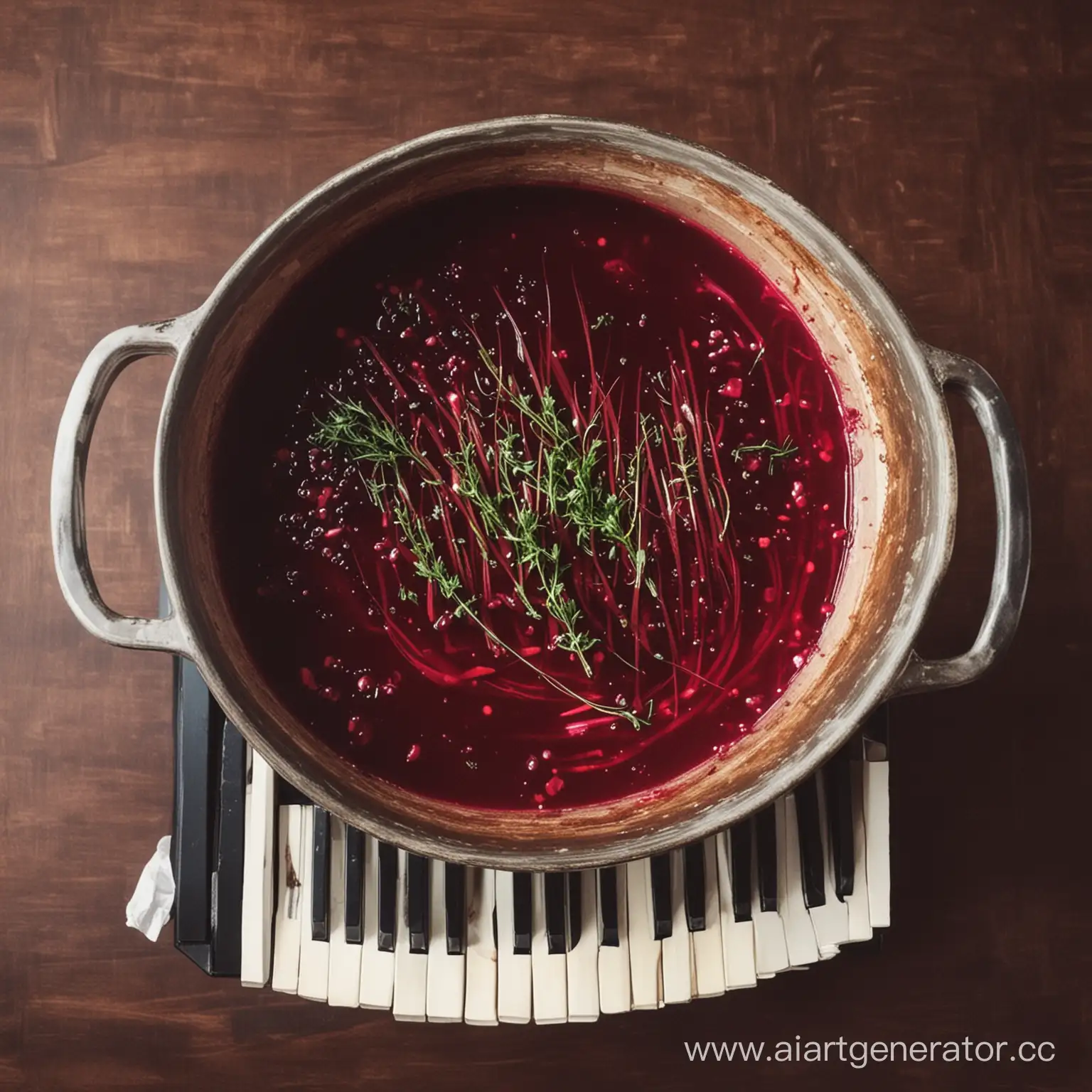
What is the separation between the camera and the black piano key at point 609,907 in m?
1.05

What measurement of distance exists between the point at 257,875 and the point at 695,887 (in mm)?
444

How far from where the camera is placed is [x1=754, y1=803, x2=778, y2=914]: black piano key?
1.06 metres

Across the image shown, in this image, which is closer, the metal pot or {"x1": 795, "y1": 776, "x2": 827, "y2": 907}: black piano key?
the metal pot

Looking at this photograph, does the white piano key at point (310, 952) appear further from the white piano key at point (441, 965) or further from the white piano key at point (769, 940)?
the white piano key at point (769, 940)

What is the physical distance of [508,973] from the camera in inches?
41.6

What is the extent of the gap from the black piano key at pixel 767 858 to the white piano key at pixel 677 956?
0.08m

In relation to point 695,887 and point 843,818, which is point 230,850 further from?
point 843,818

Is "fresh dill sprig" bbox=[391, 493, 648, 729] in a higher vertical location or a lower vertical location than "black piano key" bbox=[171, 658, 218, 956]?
higher

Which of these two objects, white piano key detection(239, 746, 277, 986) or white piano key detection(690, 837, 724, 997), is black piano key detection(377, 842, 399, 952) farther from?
white piano key detection(690, 837, 724, 997)

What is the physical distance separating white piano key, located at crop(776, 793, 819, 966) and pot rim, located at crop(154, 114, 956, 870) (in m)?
0.13

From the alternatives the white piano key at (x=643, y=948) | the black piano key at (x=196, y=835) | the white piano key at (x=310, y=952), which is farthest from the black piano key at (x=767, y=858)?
the black piano key at (x=196, y=835)

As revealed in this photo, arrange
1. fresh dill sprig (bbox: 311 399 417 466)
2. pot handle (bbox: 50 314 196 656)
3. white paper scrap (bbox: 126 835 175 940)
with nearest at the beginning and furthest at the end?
pot handle (bbox: 50 314 196 656) < fresh dill sprig (bbox: 311 399 417 466) < white paper scrap (bbox: 126 835 175 940)

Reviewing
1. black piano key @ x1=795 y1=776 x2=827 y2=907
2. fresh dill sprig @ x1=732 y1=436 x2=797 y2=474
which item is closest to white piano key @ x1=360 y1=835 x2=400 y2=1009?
black piano key @ x1=795 y1=776 x2=827 y2=907

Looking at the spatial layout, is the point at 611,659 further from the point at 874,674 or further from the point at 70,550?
the point at 70,550
